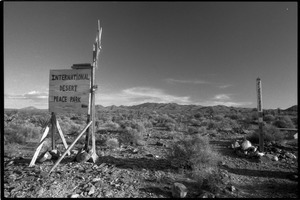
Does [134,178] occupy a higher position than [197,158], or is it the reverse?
[197,158]

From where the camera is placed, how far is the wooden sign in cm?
477

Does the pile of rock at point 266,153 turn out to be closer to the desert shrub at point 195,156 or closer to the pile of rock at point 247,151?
the pile of rock at point 247,151

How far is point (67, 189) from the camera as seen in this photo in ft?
11.2

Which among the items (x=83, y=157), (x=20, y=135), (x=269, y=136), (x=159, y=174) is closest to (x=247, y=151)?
(x=269, y=136)

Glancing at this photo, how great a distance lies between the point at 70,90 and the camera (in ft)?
15.9

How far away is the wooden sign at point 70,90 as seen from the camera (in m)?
4.77

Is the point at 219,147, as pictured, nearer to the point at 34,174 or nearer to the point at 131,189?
the point at 131,189

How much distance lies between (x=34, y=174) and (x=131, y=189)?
2.36 metres

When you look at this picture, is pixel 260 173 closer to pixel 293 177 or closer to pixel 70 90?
pixel 293 177

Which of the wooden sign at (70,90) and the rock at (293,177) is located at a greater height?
the wooden sign at (70,90)

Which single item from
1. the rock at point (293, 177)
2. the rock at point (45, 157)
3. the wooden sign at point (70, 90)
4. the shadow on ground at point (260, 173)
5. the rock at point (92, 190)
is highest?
the wooden sign at point (70, 90)

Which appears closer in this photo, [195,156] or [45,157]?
[195,156]

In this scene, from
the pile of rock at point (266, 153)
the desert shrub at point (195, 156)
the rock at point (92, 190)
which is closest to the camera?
the rock at point (92, 190)

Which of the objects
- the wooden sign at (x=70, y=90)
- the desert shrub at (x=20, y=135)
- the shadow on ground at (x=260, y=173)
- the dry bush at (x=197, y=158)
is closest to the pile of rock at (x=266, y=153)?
the shadow on ground at (x=260, y=173)
